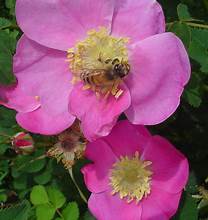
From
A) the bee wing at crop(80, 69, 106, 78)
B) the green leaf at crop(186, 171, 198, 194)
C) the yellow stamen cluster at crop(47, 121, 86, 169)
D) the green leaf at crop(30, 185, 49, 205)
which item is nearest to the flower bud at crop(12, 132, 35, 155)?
the yellow stamen cluster at crop(47, 121, 86, 169)

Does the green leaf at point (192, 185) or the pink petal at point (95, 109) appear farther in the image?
the green leaf at point (192, 185)

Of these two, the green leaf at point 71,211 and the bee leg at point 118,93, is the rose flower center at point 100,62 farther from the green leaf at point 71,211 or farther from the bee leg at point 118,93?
the green leaf at point 71,211

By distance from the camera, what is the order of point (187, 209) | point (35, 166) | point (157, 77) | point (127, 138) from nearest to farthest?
point (157, 77)
point (127, 138)
point (187, 209)
point (35, 166)

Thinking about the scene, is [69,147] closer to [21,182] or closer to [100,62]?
[100,62]

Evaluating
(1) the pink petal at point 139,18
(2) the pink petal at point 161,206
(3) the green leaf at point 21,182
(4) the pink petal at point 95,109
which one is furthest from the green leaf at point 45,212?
(1) the pink petal at point 139,18

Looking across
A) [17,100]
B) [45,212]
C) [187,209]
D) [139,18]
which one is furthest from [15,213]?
[139,18]

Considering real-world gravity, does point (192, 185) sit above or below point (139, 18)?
below

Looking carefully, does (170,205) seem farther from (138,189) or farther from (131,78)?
(131,78)
